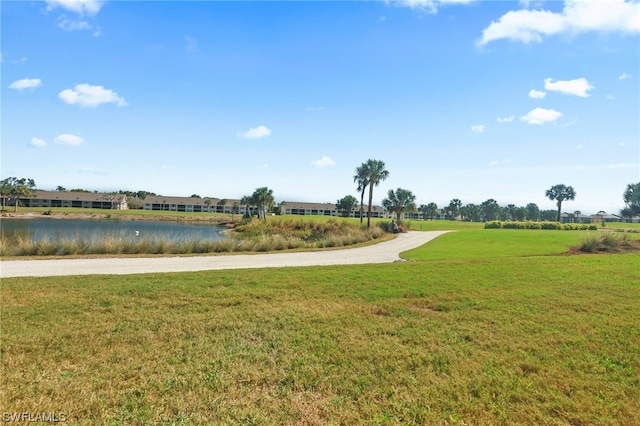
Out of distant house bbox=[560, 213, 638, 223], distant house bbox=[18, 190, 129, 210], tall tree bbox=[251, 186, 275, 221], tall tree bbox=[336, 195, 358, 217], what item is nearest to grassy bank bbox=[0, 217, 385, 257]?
tall tree bbox=[251, 186, 275, 221]

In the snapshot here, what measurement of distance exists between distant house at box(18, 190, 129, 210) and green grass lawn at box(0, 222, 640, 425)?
118 meters

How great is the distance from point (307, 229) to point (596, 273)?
3539cm

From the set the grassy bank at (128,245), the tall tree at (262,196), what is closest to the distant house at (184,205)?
the tall tree at (262,196)

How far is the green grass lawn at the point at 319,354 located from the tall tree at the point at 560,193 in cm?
10319

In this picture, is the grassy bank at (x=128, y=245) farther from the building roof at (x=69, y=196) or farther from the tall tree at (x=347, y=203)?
the building roof at (x=69, y=196)

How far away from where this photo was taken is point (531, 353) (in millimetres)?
4762

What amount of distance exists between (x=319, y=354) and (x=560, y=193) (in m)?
111

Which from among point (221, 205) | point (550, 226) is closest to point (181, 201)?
point (221, 205)

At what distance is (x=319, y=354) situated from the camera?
Result: 4.61m

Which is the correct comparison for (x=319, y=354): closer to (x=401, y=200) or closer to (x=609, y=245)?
(x=609, y=245)

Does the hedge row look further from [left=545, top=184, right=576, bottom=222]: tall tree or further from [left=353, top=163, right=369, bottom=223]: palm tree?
[left=545, top=184, right=576, bottom=222]: tall tree

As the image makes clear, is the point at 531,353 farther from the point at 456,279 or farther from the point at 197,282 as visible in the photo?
the point at 197,282

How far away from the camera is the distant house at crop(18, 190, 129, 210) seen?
10175cm

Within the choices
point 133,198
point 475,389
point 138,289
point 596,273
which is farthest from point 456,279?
point 133,198
